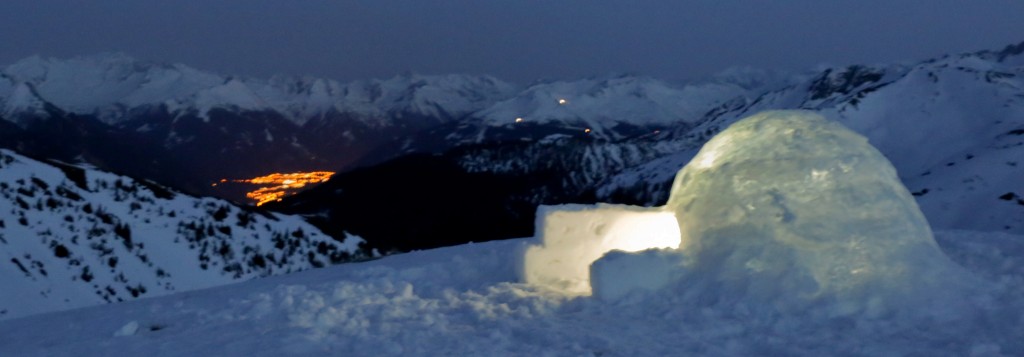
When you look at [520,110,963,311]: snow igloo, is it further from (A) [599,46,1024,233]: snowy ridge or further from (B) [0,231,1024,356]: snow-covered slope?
(A) [599,46,1024,233]: snowy ridge

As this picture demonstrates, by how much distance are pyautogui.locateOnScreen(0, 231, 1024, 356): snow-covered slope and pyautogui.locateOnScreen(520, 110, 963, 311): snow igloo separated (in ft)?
1.24

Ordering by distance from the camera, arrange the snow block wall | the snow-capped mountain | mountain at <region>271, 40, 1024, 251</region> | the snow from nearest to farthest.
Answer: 1. the snow
2. the snow block wall
3. the snow-capped mountain
4. mountain at <region>271, 40, 1024, 251</region>

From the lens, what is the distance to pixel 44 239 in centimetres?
1881


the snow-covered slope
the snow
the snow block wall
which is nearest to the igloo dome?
the snow

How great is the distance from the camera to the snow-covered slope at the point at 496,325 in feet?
26.0

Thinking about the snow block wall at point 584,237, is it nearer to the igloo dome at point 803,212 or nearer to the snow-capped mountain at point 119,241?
the igloo dome at point 803,212

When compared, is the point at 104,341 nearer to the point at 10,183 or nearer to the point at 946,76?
the point at 10,183

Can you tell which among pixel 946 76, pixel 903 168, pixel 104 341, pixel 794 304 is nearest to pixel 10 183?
pixel 104 341

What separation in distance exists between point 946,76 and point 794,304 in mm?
136294

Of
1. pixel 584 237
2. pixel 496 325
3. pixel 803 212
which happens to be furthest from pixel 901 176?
pixel 496 325

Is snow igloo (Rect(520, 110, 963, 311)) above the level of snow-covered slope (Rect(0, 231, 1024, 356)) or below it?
above

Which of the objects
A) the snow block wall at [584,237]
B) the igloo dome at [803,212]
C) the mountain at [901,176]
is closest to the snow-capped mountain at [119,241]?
the mountain at [901,176]

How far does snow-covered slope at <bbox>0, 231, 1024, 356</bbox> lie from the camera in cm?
793

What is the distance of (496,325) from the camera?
30.0ft
